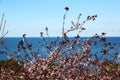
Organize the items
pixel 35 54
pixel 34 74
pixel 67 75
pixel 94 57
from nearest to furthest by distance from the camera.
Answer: pixel 34 74
pixel 67 75
pixel 35 54
pixel 94 57

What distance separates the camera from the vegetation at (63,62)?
7172mm

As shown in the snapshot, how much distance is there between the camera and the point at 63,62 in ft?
25.4

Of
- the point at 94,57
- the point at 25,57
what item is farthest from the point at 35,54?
the point at 94,57

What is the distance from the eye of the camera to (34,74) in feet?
23.0

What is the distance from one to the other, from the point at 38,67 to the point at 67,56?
1.29 meters

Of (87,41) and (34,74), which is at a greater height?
(87,41)

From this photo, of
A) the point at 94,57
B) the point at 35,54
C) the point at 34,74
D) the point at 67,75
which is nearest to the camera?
the point at 34,74

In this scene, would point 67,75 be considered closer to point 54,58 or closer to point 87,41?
point 54,58

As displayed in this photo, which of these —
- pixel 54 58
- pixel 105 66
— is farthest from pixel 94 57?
pixel 54 58

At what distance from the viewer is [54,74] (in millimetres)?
7137

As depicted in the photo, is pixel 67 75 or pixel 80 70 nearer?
pixel 67 75

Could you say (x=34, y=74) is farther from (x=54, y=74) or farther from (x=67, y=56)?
(x=67, y=56)

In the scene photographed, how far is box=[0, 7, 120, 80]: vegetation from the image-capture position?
717cm

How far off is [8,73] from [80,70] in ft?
5.51
